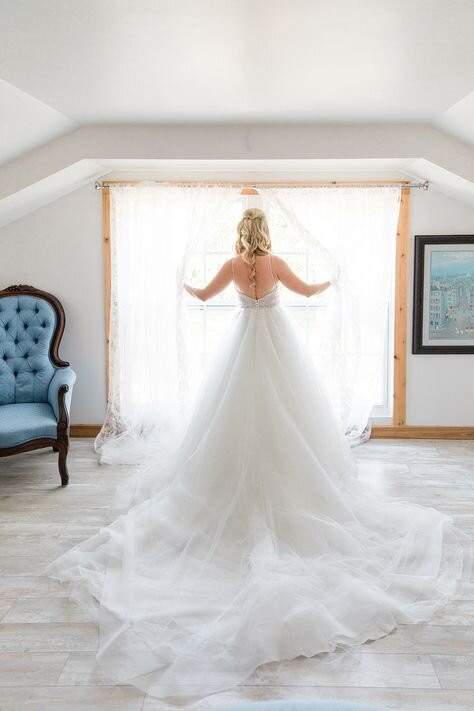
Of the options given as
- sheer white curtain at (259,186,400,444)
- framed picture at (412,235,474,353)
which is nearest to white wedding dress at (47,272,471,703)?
sheer white curtain at (259,186,400,444)

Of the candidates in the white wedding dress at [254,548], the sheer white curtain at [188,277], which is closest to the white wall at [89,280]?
the sheer white curtain at [188,277]

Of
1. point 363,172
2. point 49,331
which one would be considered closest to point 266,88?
point 363,172

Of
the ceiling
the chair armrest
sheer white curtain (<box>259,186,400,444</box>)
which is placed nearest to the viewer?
the ceiling

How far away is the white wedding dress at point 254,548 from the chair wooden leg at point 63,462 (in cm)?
77

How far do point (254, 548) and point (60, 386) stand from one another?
2049mm

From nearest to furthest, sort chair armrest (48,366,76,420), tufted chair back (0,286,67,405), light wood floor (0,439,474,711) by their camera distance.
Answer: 1. light wood floor (0,439,474,711)
2. chair armrest (48,366,76,420)
3. tufted chair back (0,286,67,405)

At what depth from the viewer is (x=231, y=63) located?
3.14 metres

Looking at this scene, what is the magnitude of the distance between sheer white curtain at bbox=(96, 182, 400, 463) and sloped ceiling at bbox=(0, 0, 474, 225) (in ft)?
1.94

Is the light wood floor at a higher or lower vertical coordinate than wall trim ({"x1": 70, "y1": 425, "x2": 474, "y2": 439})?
lower

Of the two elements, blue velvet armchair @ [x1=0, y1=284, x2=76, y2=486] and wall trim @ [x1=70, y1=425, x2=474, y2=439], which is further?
wall trim @ [x1=70, y1=425, x2=474, y2=439]

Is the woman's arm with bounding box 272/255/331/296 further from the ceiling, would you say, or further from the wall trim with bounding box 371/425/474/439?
the wall trim with bounding box 371/425/474/439

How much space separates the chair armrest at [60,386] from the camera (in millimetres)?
4314

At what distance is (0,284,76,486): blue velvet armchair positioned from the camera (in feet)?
13.4

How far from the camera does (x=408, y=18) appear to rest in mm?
2568
